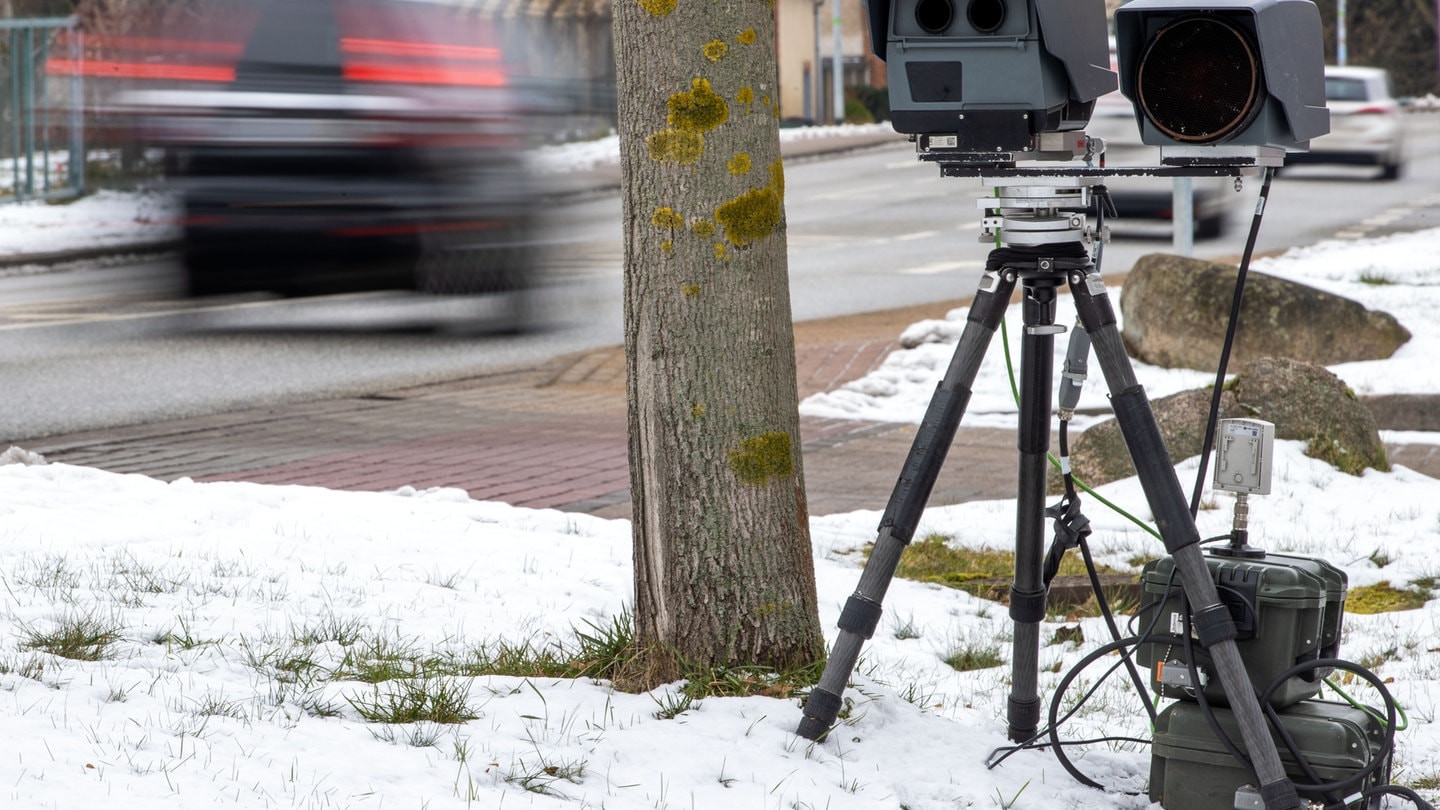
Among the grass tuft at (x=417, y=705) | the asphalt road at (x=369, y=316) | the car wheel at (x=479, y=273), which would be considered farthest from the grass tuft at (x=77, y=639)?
the car wheel at (x=479, y=273)

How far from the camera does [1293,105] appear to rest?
2.84 meters

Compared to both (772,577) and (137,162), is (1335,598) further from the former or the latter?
(137,162)

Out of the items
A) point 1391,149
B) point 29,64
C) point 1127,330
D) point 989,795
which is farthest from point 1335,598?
point 1391,149

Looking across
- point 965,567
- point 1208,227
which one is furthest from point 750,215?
point 1208,227

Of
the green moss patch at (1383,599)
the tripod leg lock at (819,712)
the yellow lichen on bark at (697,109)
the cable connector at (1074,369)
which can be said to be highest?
the yellow lichen on bark at (697,109)

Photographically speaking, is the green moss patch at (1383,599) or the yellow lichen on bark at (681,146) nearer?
the yellow lichen on bark at (681,146)

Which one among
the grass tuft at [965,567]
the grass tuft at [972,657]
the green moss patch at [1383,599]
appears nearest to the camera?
the grass tuft at [972,657]

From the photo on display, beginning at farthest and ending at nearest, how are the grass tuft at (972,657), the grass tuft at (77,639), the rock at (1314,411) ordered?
1. the rock at (1314,411)
2. the grass tuft at (972,657)
3. the grass tuft at (77,639)

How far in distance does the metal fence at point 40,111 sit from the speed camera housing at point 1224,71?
1608 centimetres

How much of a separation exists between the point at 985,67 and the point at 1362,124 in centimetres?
2075

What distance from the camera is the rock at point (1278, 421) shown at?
252 inches

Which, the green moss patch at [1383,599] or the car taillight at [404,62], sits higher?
the car taillight at [404,62]

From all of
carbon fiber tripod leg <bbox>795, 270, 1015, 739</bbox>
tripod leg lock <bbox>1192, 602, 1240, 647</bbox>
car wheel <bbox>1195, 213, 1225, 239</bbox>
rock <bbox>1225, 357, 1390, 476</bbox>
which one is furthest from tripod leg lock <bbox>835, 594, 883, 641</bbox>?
car wheel <bbox>1195, 213, 1225, 239</bbox>

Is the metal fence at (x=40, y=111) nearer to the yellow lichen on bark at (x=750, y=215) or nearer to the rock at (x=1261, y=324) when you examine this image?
the rock at (x=1261, y=324)
